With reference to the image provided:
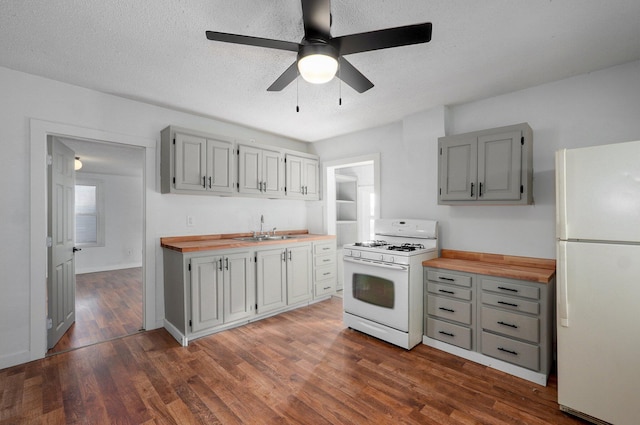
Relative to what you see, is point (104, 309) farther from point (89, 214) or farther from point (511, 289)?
point (511, 289)

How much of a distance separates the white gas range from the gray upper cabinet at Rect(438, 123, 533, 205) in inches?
22.9

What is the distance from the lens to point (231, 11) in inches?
67.8

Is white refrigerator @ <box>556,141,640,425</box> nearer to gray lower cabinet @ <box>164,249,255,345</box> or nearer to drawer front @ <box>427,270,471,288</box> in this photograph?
drawer front @ <box>427,270,471,288</box>

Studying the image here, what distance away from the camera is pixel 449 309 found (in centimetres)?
270

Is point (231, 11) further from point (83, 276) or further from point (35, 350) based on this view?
point (83, 276)

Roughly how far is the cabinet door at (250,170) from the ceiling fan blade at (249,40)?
2.12 m

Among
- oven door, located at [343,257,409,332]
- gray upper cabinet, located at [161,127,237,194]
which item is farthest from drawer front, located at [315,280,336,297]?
gray upper cabinet, located at [161,127,237,194]

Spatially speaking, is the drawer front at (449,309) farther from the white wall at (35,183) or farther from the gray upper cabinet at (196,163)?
the white wall at (35,183)

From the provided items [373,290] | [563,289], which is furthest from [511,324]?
[373,290]

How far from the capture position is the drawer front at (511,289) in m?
2.25

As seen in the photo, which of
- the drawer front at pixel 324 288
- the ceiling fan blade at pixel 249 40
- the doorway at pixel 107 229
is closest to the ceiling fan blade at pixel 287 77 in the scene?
the ceiling fan blade at pixel 249 40

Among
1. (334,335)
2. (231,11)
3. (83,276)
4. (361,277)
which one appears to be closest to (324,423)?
(334,335)

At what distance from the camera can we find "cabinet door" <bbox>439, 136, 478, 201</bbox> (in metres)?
2.74

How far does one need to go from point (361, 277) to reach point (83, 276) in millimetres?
6134
